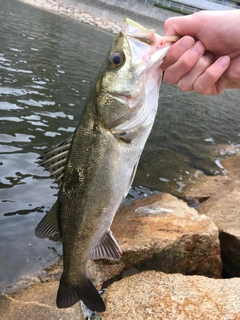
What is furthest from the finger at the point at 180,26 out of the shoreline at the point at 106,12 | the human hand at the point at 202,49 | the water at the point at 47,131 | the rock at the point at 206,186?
the shoreline at the point at 106,12

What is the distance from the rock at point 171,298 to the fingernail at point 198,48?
2520 millimetres

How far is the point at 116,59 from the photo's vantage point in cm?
261

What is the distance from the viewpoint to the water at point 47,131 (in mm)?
5672

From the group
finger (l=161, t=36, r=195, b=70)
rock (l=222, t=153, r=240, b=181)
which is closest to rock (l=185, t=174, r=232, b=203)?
rock (l=222, t=153, r=240, b=181)

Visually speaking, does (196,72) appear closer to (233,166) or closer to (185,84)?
(185,84)

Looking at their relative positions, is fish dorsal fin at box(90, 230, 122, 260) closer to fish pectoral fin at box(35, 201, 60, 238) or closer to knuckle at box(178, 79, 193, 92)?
fish pectoral fin at box(35, 201, 60, 238)

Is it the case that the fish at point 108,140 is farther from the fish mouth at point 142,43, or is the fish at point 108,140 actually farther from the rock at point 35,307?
the rock at point 35,307

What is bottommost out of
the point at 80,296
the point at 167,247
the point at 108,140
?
the point at 167,247

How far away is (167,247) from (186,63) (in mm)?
2721

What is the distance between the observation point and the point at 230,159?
10875 mm

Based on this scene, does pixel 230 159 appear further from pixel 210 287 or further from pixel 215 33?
pixel 215 33

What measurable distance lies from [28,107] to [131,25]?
25.6 ft

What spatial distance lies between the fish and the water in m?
2.23

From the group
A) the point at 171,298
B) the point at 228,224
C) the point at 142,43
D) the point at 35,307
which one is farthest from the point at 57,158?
the point at 228,224
